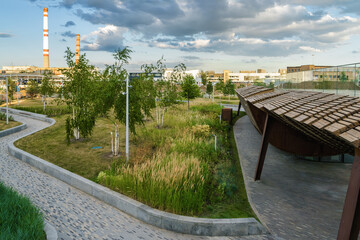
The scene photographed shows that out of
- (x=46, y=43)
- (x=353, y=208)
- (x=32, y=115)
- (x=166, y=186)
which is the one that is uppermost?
(x=46, y=43)

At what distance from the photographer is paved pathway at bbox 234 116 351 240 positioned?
22.7 feet

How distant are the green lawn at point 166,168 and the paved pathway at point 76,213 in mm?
794

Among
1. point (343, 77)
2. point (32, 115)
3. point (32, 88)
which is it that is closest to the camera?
point (343, 77)

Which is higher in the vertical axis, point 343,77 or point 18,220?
point 343,77

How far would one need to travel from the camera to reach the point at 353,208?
4969 millimetres

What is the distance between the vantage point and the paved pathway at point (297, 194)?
6.91m

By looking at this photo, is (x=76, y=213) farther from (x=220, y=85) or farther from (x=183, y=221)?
(x=220, y=85)

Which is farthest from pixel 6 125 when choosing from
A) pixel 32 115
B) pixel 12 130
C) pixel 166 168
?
pixel 166 168

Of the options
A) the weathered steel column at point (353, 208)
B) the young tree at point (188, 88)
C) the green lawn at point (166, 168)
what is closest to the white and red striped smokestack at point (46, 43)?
the young tree at point (188, 88)

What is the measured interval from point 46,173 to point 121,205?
4946mm

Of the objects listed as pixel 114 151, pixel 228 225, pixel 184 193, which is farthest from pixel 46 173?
pixel 228 225

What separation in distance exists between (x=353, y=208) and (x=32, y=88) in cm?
5078

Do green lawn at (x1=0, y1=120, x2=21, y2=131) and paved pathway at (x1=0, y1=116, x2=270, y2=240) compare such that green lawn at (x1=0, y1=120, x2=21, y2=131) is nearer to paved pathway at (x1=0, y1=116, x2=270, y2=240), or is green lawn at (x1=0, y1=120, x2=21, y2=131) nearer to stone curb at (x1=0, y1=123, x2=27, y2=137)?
stone curb at (x1=0, y1=123, x2=27, y2=137)

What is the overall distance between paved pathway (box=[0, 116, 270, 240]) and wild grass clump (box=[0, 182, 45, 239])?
95cm
